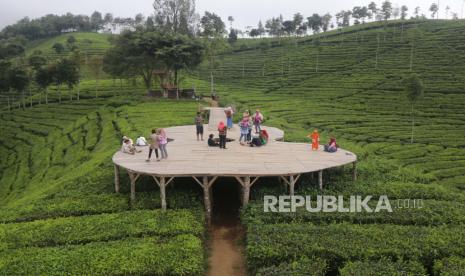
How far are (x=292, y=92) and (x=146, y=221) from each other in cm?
5168

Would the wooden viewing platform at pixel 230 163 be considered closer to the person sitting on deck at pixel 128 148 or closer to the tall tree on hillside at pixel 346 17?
the person sitting on deck at pixel 128 148

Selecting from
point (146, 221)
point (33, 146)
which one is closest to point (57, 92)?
point (33, 146)

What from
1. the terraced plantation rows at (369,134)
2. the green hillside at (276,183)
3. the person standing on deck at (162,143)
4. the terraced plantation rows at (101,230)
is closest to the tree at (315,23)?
the terraced plantation rows at (369,134)

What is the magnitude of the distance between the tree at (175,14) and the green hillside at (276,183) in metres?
11.7

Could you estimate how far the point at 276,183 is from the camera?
21.1m

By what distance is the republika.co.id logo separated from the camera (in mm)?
17812

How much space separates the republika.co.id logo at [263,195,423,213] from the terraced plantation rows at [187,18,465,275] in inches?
17.8

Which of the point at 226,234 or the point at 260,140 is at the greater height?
the point at 260,140

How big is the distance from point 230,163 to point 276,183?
2.87m

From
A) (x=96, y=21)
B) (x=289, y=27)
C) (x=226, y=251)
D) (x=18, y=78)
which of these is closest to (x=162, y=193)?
(x=226, y=251)

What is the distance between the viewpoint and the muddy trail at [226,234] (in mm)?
15209

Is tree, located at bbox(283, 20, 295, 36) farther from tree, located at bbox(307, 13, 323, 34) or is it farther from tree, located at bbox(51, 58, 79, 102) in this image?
tree, located at bbox(51, 58, 79, 102)

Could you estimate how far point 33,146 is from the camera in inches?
1822

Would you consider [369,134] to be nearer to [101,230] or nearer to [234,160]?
[234,160]
